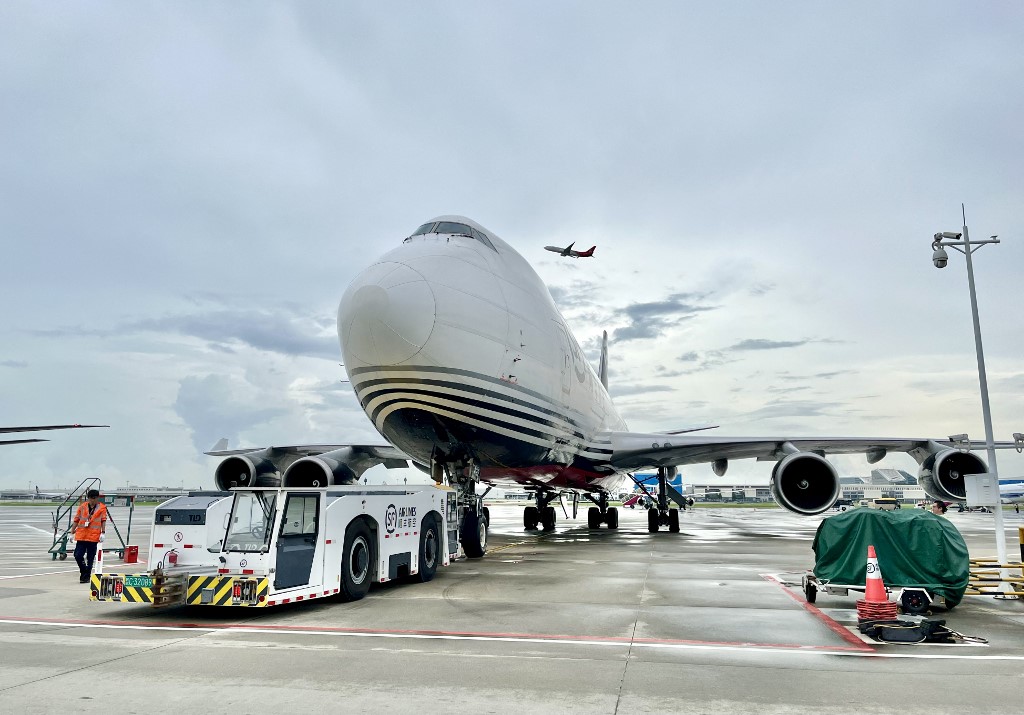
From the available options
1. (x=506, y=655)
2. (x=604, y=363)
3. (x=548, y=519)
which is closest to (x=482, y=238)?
(x=506, y=655)

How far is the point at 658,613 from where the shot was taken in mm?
8797

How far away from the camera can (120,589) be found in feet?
28.3

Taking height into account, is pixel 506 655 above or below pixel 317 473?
below

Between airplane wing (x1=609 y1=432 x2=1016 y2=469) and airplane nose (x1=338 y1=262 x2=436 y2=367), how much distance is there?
10.7m

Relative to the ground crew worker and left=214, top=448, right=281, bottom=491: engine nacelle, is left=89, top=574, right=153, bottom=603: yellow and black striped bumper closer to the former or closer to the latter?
the ground crew worker

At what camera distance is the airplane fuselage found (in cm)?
1254

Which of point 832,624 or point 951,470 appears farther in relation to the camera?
point 951,470

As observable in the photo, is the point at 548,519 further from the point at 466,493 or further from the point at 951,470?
the point at 466,493

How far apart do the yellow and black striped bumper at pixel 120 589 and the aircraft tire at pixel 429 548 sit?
434 centimetres

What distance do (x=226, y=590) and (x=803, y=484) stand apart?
1428 cm

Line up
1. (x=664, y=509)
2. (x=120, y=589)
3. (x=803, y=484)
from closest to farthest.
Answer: (x=120, y=589)
(x=803, y=484)
(x=664, y=509)

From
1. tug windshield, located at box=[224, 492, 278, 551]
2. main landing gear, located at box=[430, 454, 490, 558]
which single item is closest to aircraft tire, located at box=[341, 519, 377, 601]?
tug windshield, located at box=[224, 492, 278, 551]

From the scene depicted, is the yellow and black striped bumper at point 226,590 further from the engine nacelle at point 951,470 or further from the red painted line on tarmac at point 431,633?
the engine nacelle at point 951,470

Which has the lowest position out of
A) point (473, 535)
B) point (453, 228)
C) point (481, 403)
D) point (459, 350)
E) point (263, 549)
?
point (473, 535)
